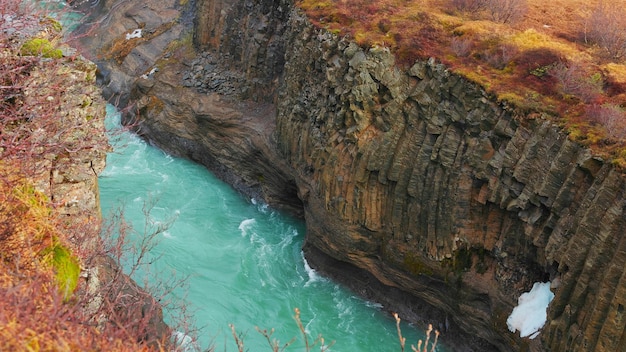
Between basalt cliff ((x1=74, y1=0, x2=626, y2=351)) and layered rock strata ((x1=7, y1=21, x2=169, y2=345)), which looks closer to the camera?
layered rock strata ((x1=7, y1=21, x2=169, y2=345))

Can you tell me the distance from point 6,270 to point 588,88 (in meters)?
16.2

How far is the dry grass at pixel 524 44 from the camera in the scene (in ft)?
57.0

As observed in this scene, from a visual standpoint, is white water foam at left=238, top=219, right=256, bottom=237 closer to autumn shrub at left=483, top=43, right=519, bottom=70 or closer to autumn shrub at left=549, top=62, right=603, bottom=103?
autumn shrub at left=483, top=43, right=519, bottom=70

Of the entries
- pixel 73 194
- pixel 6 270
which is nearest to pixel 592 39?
pixel 73 194

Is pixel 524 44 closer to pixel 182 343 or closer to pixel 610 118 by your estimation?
pixel 610 118

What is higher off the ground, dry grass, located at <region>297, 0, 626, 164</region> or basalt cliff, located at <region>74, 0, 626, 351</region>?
dry grass, located at <region>297, 0, 626, 164</region>

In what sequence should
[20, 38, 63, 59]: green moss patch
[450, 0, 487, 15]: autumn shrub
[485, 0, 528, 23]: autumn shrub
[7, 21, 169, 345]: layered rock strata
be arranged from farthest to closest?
[450, 0, 487, 15]: autumn shrub → [485, 0, 528, 23]: autumn shrub → [20, 38, 63, 59]: green moss patch → [7, 21, 169, 345]: layered rock strata

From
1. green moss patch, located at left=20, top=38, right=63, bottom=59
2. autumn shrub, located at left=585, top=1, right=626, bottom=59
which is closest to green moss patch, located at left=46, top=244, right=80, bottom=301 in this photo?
green moss patch, located at left=20, top=38, right=63, bottom=59

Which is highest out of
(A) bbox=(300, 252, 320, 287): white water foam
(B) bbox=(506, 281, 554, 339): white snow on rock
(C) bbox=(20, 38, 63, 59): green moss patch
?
(C) bbox=(20, 38, 63, 59): green moss patch

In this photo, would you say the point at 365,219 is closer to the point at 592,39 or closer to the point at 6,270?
the point at 592,39

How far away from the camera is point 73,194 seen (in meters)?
11.6

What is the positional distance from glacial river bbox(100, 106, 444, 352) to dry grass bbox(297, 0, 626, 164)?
9533mm

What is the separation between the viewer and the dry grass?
683 inches

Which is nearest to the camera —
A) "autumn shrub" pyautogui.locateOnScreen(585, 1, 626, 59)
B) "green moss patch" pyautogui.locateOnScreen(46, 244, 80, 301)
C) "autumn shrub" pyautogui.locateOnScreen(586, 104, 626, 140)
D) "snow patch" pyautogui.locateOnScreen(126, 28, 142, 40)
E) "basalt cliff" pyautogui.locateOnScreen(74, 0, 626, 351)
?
"green moss patch" pyautogui.locateOnScreen(46, 244, 80, 301)
